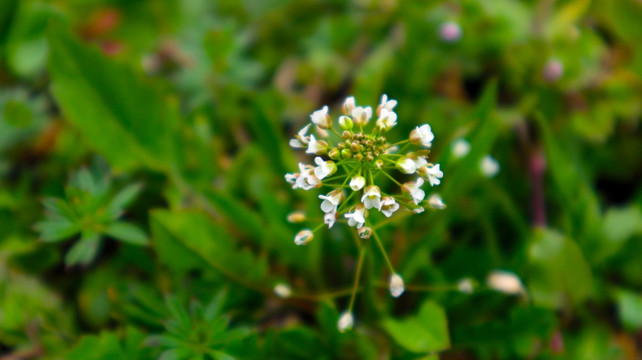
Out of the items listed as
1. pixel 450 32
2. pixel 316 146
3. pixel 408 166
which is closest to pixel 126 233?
pixel 316 146

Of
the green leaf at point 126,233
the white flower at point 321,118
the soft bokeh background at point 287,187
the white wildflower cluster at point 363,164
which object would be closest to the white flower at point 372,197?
the white wildflower cluster at point 363,164

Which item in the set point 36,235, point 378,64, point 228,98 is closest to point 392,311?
point 378,64

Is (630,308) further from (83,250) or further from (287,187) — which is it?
(83,250)

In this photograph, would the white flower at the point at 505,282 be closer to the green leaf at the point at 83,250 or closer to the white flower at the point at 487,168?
the white flower at the point at 487,168

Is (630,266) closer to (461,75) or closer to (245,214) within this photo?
(461,75)

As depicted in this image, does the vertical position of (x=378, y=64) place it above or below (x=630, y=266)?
above

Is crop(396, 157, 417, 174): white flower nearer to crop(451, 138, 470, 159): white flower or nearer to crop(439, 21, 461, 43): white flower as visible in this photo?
crop(451, 138, 470, 159): white flower

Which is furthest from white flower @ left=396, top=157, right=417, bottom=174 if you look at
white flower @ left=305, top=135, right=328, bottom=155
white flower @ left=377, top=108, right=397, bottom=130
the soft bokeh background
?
the soft bokeh background
